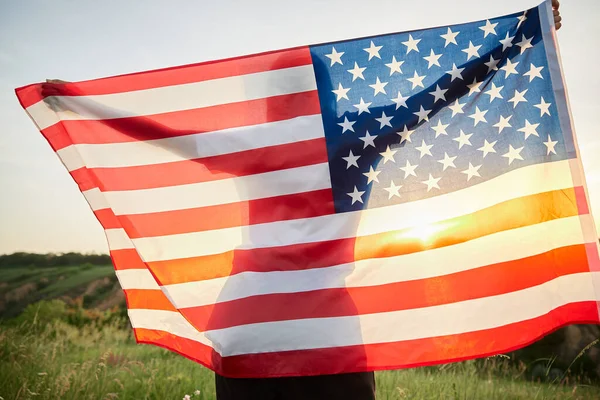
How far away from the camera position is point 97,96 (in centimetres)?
314

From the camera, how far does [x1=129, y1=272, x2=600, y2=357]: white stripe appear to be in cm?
260

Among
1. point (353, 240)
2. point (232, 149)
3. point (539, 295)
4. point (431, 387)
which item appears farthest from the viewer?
point (431, 387)

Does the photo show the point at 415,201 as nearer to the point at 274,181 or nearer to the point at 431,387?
the point at 274,181

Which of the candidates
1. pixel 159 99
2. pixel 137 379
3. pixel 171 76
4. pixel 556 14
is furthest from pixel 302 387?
pixel 137 379

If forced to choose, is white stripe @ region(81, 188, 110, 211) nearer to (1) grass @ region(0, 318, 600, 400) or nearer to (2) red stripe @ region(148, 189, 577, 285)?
(2) red stripe @ region(148, 189, 577, 285)

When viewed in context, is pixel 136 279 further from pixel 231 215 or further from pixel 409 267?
pixel 409 267

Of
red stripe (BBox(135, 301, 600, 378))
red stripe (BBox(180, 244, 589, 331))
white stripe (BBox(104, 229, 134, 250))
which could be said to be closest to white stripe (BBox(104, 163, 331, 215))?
white stripe (BBox(104, 229, 134, 250))

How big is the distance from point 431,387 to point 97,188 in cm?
433

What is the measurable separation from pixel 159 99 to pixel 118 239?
1104 millimetres

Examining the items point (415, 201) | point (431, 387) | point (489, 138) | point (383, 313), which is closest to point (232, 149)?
point (415, 201)

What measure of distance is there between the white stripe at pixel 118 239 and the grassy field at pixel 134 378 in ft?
5.58

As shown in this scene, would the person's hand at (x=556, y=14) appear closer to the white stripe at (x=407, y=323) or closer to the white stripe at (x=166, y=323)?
the white stripe at (x=407, y=323)

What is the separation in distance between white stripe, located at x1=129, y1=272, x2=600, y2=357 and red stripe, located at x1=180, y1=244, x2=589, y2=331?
1.4 inches

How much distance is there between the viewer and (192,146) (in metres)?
3.07
